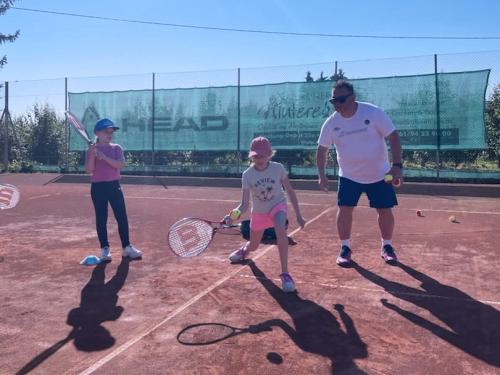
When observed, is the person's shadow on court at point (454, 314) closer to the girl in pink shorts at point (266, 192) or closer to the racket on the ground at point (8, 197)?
the girl in pink shorts at point (266, 192)

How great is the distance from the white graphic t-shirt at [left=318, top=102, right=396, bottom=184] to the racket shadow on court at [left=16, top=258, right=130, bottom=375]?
2588 mm

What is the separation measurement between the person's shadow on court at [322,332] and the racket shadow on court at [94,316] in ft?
4.04

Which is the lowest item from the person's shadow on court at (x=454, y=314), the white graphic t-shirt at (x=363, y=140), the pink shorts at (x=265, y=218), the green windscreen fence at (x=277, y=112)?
the person's shadow on court at (x=454, y=314)

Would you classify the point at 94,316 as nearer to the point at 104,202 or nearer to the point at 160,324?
the point at 160,324

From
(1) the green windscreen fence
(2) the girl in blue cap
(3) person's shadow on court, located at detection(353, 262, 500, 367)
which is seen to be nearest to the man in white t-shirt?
(3) person's shadow on court, located at detection(353, 262, 500, 367)

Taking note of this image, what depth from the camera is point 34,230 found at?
308 inches

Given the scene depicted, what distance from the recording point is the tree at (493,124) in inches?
554

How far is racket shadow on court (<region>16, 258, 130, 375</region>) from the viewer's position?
341 cm

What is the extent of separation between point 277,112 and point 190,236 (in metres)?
11.0

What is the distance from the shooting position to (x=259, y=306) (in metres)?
4.15

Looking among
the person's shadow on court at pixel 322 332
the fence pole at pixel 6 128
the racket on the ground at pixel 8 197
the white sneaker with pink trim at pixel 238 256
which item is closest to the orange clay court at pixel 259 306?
the person's shadow on court at pixel 322 332

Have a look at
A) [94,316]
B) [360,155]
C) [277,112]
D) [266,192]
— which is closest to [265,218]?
[266,192]

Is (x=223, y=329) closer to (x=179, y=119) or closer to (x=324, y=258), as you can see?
(x=324, y=258)

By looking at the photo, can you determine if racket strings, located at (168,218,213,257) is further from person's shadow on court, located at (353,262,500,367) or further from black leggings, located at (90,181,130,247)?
person's shadow on court, located at (353,262,500,367)
